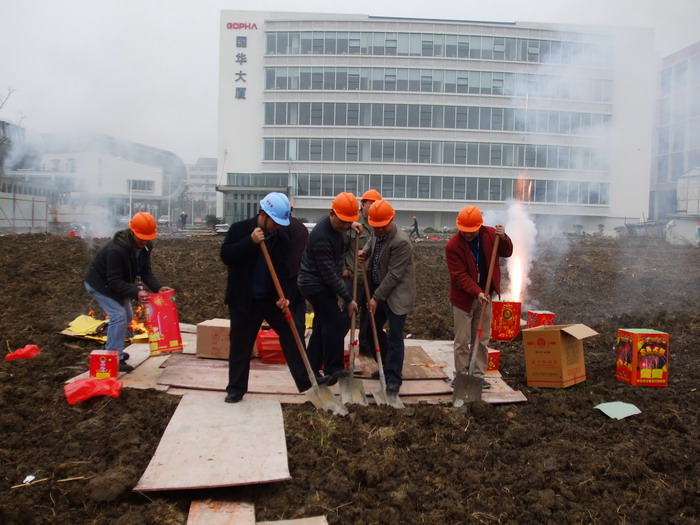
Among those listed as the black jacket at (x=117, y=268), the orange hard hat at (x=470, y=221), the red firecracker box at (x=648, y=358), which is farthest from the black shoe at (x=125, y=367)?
the red firecracker box at (x=648, y=358)

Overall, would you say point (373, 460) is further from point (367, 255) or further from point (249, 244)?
point (367, 255)

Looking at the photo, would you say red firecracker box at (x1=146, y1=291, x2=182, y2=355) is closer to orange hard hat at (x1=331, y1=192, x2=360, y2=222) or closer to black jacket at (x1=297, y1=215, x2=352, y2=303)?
black jacket at (x1=297, y1=215, x2=352, y2=303)

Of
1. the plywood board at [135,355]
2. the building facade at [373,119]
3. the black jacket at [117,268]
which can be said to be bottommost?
the plywood board at [135,355]

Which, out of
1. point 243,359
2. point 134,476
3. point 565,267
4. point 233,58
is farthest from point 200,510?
point 233,58

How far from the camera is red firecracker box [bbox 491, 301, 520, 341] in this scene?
7227mm

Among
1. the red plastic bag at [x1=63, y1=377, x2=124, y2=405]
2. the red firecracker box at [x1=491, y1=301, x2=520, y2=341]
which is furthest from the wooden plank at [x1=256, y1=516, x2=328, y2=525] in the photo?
the red firecracker box at [x1=491, y1=301, x2=520, y2=341]

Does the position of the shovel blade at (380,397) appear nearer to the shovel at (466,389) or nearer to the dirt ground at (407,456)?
the dirt ground at (407,456)

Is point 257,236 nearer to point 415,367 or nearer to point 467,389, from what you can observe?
point 467,389

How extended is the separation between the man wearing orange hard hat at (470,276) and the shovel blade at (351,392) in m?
1.07

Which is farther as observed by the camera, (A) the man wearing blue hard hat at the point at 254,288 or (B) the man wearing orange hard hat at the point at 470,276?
(B) the man wearing orange hard hat at the point at 470,276

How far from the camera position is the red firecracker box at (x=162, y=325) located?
20.2 ft

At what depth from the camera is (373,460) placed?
3854 mm

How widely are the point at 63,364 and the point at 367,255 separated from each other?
337cm

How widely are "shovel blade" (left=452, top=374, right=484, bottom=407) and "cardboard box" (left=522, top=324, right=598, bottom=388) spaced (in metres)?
0.90
